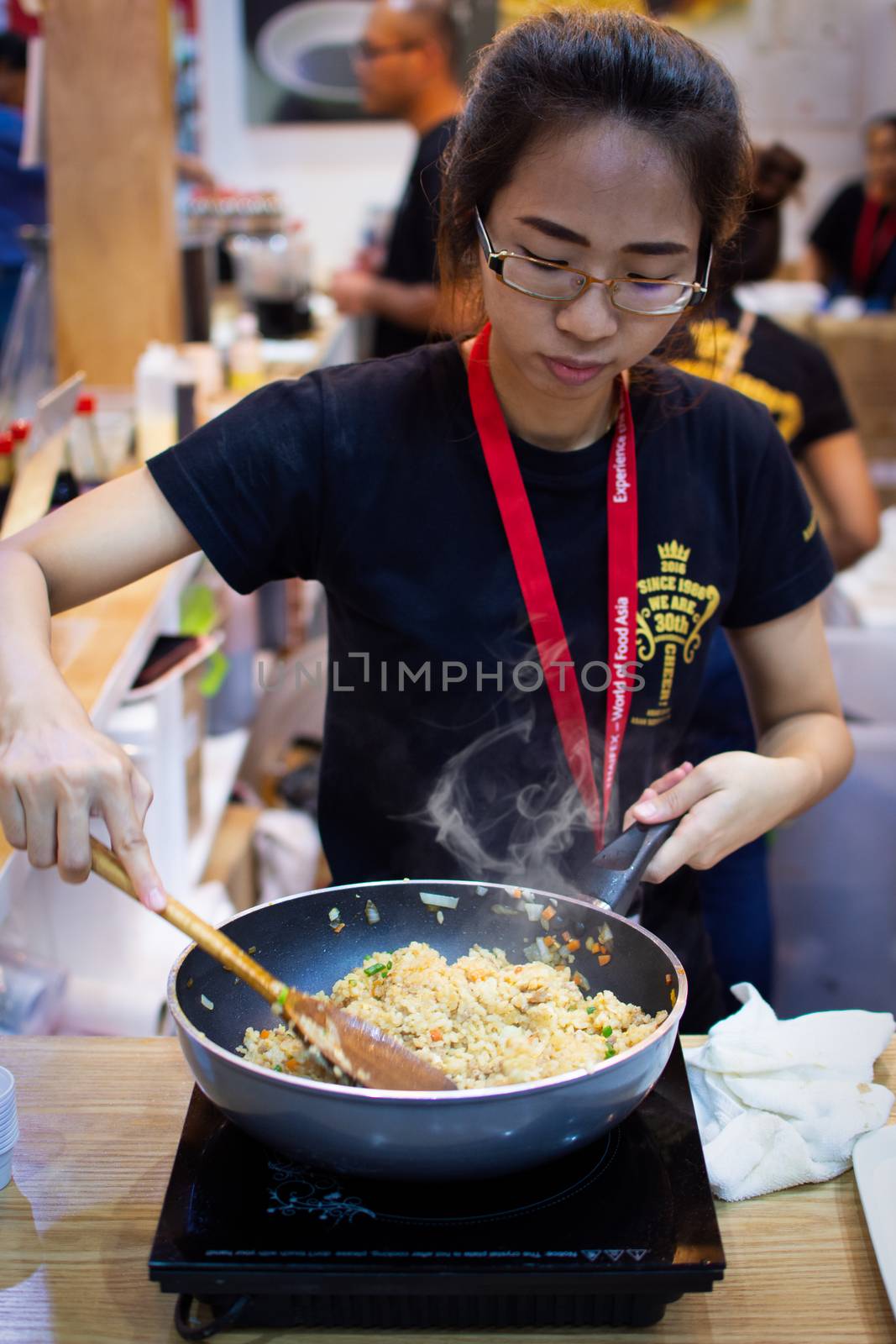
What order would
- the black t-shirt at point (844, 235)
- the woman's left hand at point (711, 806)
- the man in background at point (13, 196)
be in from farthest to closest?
the black t-shirt at point (844, 235)
the man in background at point (13, 196)
the woman's left hand at point (711, 806)

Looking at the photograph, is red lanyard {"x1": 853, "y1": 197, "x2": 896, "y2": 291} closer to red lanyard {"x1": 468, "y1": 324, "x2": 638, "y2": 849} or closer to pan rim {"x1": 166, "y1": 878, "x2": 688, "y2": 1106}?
red lanyard {"x1": 468, "y1": 324, "x2": 638, "y2": 849}

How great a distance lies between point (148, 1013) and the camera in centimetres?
212

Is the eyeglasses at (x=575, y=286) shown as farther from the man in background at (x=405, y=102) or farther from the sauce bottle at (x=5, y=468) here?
the man in background at (x=405, y=102)

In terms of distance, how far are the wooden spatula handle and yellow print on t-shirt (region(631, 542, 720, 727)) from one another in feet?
2.21

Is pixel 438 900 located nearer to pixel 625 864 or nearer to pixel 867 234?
pixel 625 864

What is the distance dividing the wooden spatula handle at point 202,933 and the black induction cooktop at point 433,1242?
13cm

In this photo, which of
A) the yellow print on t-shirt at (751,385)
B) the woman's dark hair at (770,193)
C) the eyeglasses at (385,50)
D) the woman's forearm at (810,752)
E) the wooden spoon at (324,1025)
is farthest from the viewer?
the eyeglasses at (385,50)

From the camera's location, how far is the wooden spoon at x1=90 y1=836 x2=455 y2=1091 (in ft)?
3.22

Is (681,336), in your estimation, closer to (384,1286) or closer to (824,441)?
(384,1286)

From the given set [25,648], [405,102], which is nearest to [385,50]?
[405,102]

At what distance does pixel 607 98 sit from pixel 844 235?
284 inches

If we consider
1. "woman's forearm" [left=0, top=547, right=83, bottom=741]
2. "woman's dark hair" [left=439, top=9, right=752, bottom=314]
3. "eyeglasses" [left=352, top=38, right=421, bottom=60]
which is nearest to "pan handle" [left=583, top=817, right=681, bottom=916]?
"woman's forearm" [left=0, top=547, right=83, bottom=741]

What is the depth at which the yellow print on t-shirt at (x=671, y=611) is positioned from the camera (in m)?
1.50

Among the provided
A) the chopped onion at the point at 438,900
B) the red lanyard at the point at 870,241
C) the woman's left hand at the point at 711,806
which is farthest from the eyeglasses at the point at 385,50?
the red lanyard at the point at 870,241
